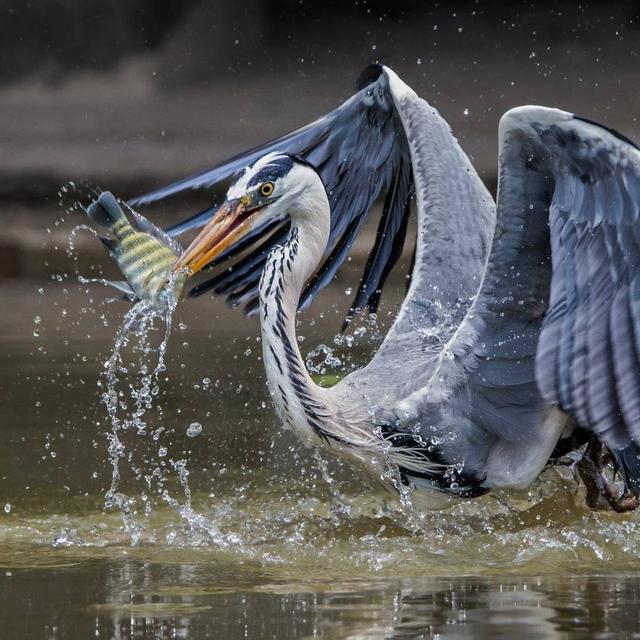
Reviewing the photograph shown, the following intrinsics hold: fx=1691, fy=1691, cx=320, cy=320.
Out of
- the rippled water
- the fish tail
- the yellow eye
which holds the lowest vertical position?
the rippled water

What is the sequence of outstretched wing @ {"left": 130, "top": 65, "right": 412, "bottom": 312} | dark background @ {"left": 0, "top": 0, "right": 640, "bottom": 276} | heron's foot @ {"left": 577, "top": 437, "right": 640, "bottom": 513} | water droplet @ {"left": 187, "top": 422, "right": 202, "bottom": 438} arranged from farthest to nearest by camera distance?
1. dark background @ {"left": 0, "top": 0, "right": 640, "bottom": 276}
2. outstretched wing @ {"left": 130, "top": 65, "right": 412, "bottom": 312}
3. water droplet @ {"left": 187, "top": 422, "right": 202, "bottom": 438}
4. heron's foot @ {"left": 577, "top": 437, "right": 640, "bottom": 513}

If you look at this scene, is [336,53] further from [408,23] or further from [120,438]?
[120,438]

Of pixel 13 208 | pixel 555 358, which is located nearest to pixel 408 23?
pixel 13 208

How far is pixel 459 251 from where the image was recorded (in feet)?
17.1

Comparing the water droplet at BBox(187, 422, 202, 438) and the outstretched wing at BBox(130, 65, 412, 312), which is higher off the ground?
the outstretched wing at BBox(130, 65, 412, 312)

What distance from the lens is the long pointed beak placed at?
462 centimetres

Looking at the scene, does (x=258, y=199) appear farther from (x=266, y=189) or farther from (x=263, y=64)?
(x=263, y=64)

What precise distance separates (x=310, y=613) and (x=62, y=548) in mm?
1060

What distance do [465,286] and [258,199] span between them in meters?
0.79

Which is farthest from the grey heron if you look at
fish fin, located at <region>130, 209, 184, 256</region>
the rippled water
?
the rippled water

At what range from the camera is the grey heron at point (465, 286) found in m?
4.18

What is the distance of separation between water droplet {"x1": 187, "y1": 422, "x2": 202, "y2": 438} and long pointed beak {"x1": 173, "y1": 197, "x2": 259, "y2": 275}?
2.42ft

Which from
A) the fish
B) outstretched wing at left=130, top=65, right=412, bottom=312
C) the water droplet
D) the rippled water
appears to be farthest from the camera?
outstretched wing at left=130, top=65, right=412, bottom=312

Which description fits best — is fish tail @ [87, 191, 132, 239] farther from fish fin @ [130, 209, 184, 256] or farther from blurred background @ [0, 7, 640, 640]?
blurred background @ [0, 7, 640, 640]
